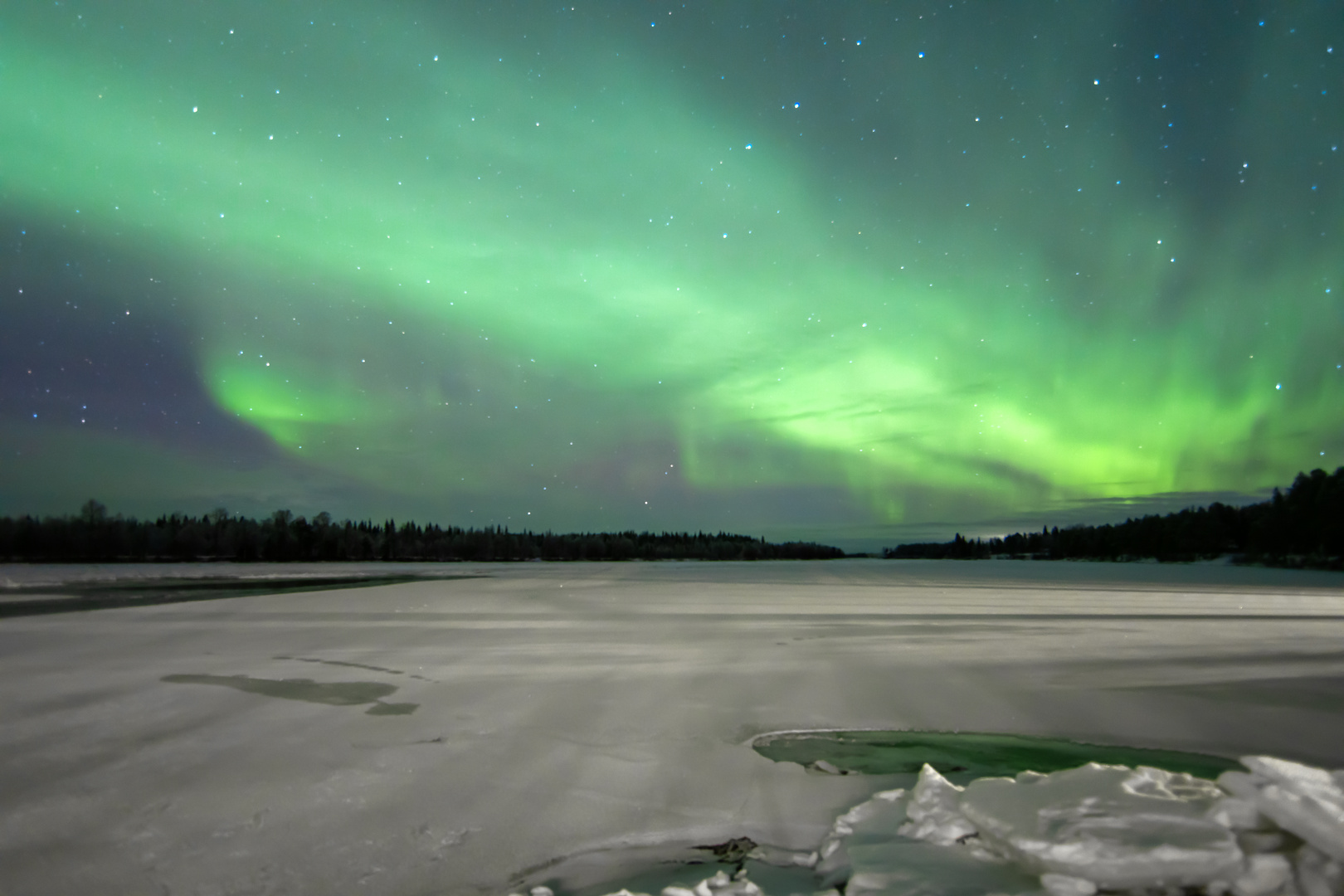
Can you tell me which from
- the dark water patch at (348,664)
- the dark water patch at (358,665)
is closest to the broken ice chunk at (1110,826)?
the dark water patch at (358,665)

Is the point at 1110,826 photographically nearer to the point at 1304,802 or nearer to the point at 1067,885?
the point at 1067,885

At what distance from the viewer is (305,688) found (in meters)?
8.10

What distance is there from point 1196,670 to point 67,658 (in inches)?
626

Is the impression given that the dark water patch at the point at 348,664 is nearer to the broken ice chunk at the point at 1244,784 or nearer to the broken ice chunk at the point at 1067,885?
the broken ice chunk at the point at 1067,885

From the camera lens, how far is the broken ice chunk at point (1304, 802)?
3.25m

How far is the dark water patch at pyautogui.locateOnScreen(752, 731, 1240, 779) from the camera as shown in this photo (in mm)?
5578

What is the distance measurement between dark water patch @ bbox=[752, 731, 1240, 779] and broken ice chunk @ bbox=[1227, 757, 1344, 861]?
5.64 ft

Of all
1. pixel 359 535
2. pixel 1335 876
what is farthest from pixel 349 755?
pixel 359 535

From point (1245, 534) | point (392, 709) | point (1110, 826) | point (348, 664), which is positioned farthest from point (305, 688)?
point (1245, 534)

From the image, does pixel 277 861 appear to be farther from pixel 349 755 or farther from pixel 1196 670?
pixel 1196 670

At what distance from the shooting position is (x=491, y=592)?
23.5 m

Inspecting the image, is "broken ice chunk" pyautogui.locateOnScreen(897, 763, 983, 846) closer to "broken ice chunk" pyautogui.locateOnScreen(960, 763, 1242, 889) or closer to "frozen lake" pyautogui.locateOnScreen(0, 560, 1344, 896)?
"broken ice chunk" pyautogui.locateOnScreen(960, 763, 1242, 889)

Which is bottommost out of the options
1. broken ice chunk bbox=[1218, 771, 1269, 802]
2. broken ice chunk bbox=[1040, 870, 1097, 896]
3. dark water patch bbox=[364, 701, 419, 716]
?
dark water patch bbox=[364, 701, 419, 716]

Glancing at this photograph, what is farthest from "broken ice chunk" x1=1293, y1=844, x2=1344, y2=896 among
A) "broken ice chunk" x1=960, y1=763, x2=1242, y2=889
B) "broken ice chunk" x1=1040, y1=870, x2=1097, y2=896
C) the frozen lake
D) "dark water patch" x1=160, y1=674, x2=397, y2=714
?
"dark water patch" x1=160, y1=674, x2=397, y2=714
